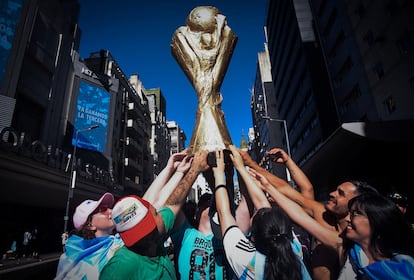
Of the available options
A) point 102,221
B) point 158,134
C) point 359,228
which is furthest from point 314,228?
point 158,134

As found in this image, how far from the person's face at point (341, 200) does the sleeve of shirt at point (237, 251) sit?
88 cm

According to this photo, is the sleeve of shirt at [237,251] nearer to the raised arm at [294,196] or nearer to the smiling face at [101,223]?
the raised arm at [294,196]

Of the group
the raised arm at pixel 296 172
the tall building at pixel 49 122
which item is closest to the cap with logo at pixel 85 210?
the raised arm at pixel 296 172

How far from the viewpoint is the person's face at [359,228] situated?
1.48 m

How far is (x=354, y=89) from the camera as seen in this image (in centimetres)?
1631

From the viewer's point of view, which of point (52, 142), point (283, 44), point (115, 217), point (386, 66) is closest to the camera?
point (115, 217)

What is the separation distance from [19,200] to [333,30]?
80.0ft

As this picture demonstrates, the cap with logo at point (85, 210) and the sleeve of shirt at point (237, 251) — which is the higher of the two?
the cap with logo at point (85, 210)

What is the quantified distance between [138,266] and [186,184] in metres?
0.61

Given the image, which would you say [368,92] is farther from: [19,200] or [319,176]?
[19,200]

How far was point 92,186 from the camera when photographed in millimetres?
19109

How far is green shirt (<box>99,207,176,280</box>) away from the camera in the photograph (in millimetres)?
1289

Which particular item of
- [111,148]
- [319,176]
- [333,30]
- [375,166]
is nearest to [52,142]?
[111,148]

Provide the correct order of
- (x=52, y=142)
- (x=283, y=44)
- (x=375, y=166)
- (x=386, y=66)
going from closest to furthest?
(x=375, y=166) < (x=386, y=66) < (x=52, y=142) < (x=283, y=44)
